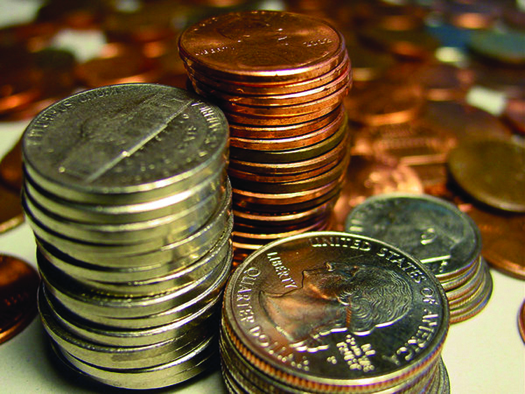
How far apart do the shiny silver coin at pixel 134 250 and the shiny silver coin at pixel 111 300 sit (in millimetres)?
82

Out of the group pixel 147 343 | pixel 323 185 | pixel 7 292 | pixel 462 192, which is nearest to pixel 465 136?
pixel 462 192

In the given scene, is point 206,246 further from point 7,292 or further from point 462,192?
point 462,192

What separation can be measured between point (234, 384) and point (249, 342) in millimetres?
182

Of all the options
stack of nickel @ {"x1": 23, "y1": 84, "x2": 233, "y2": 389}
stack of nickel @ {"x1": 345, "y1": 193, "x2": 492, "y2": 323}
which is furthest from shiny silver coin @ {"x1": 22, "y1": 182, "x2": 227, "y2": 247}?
stack of nickel @ {"x1": 345, "y1": 193, "x2": 492, "y2": 323}

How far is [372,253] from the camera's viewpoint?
1.50 m

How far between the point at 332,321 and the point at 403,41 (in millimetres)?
2794

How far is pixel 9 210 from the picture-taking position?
2152mm

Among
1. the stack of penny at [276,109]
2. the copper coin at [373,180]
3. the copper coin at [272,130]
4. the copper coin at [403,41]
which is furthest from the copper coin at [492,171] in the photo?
the copper coin at [403,41]

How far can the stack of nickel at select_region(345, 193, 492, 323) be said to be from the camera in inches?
67.2

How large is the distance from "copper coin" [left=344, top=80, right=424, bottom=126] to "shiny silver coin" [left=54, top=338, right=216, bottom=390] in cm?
175

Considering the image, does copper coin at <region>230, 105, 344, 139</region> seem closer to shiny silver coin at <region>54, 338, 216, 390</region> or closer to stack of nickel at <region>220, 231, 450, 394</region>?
stack of nickel at <region>220, 231, 450, 394</region>

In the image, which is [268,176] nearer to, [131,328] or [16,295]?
[131,328]

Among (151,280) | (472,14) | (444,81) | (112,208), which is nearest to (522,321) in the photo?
(151,280)

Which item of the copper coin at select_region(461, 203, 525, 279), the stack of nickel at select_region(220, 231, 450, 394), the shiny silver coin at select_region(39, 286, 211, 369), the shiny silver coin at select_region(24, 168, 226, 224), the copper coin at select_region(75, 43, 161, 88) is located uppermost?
the shiny silver coin at select_region(24, 168, 226, 224)
